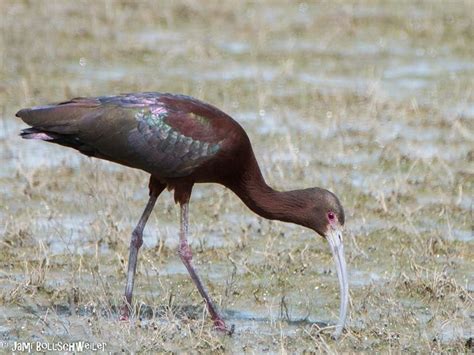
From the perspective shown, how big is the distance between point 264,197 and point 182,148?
57 cm

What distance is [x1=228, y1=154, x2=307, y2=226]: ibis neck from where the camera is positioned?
7.97m

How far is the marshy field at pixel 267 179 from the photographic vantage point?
773cm

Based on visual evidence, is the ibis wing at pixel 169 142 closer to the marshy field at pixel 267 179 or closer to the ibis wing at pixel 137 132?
the ibis wing at pixel 137 132

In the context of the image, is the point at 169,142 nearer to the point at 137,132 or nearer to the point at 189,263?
the point at 137,132

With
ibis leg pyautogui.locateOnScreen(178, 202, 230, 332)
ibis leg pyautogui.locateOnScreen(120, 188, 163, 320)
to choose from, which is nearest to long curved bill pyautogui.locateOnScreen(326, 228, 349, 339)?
ibis leg pyautogui.locateOnScreen(178, 202, 230, 332)

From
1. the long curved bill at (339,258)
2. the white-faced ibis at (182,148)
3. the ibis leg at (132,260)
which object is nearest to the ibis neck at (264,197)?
the white-faced ibis at (182,148)

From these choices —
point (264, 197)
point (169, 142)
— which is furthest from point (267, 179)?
point (169, 142)

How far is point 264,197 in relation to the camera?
8.03 m

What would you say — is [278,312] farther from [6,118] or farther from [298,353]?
[6,118]

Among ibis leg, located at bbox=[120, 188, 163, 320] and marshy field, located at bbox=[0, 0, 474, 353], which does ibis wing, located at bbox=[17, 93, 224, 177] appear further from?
marshy field, located at bbox=[0, 0, 474, 353]

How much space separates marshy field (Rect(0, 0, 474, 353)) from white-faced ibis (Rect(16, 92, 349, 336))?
0.54 metres

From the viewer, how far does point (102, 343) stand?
282 inches

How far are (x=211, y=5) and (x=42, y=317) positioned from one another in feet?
36.6

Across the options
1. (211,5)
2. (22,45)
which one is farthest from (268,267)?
(211,5)
